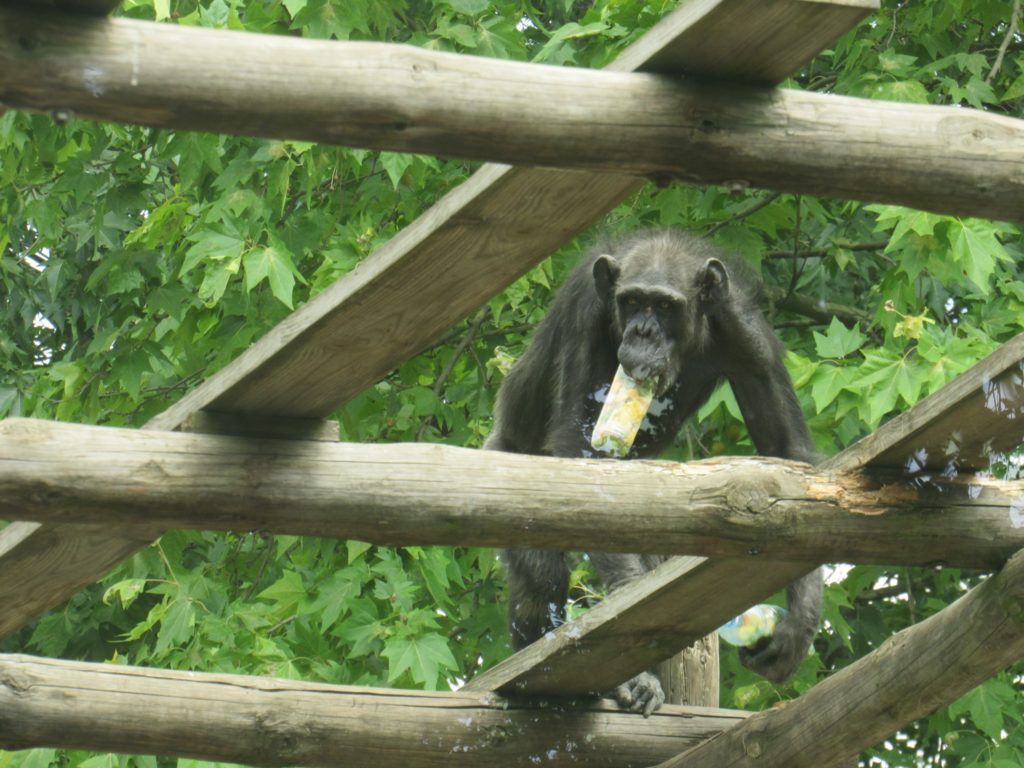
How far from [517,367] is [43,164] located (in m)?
3.29

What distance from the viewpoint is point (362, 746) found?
14.9 feet

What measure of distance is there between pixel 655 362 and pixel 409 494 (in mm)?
1972

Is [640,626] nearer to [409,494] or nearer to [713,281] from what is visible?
[409,494]

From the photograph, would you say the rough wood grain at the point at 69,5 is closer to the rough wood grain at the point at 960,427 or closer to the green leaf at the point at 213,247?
the rough wood grain at the point at 960,427

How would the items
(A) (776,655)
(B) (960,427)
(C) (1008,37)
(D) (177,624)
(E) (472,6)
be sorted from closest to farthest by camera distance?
1. (B) (960,427)
2. (A) (776,655)
3. (D) (177,624)
4. (E) (472,6)
5. (C) (1008,37)

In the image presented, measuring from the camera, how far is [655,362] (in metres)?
5.12

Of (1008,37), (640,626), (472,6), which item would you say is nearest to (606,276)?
(640,626)

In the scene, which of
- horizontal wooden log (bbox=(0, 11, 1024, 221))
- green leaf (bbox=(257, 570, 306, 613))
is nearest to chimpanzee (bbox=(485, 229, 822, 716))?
green leaf (bbox=(257, 570, 306, 613))

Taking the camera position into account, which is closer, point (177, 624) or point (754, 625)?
point (754, 625)

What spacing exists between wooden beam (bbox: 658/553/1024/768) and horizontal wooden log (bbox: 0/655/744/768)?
25cm

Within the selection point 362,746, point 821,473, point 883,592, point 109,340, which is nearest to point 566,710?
point 362,746

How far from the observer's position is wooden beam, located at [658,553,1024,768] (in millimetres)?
3848

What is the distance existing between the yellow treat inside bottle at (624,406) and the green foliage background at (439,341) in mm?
1409

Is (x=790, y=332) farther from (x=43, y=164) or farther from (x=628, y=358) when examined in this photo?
(x=43, y=164)
